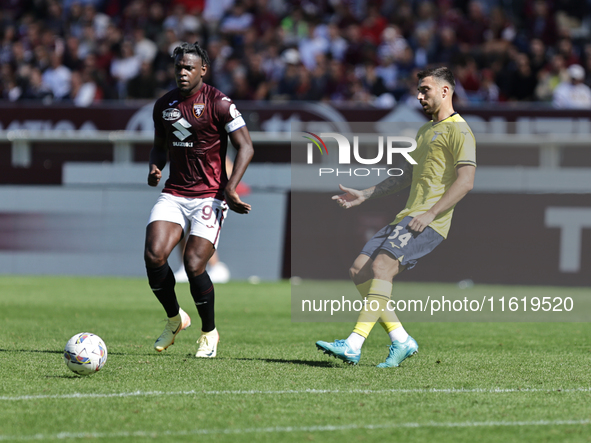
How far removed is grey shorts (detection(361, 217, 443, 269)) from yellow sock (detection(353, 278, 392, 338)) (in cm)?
22

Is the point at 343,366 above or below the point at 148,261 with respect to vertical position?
below

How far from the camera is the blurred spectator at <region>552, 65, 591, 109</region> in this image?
599 inches

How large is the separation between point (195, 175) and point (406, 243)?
1.74 meters

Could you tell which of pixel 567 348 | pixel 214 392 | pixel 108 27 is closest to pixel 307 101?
pixel 108 27

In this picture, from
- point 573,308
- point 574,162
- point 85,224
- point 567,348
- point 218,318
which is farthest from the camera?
point 85,224

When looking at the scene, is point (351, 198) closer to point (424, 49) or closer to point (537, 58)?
point (537, 58)

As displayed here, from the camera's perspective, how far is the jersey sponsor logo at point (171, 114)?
21.9 feet

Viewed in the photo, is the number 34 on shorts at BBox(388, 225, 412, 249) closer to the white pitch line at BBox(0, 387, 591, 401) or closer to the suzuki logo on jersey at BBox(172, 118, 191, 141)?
the white pitch line at BBox(0, 387, 591, 401)

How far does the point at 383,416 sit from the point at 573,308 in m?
6.98

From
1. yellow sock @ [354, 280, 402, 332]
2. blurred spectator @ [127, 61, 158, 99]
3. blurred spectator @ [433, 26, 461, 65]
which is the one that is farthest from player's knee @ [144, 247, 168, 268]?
blurred spectator @ [433, 26, 461, 65]

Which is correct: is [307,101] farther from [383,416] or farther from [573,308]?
[383,416]

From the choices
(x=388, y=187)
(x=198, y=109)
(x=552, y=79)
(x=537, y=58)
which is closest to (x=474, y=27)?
(x=537, y=58)

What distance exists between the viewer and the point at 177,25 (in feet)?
62.6

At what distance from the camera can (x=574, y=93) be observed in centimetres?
1532
